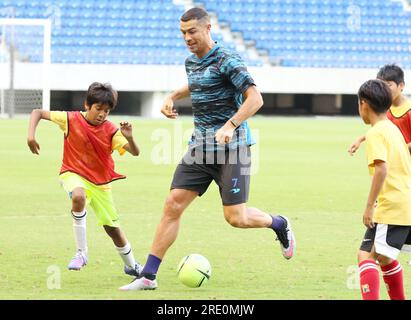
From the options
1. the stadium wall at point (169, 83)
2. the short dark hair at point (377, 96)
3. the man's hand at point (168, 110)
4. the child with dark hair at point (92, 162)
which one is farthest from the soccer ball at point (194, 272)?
the stadium wall at point (169, 83)

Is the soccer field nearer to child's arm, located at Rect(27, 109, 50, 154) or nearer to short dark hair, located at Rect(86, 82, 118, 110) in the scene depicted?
child's arm, located at Rect(27, 109, 50, 154)

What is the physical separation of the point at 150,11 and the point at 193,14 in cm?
3324

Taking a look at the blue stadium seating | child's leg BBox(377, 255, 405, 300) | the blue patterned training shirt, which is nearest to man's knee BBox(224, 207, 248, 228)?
the blue patterned training shirt

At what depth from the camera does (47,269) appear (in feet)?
27.9

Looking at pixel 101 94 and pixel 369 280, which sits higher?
pixel 101 94

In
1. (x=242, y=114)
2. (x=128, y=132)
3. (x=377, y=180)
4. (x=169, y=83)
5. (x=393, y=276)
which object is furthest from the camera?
(x=169, y=83)

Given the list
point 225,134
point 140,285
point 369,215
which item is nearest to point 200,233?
point 140,285

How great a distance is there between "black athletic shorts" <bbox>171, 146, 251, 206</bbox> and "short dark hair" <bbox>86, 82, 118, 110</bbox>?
2.60ft

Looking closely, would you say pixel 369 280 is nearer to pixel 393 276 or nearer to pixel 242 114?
pixel 393 276

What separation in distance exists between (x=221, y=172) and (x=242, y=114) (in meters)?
0.67

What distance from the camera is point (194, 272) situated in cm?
768

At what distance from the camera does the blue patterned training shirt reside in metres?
7.88

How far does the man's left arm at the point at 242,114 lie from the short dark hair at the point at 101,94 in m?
1.07
